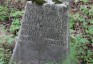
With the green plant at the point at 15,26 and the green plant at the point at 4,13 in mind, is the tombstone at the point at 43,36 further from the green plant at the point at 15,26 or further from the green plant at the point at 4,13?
the green plant at the point at 4,13

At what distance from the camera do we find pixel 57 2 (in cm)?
396

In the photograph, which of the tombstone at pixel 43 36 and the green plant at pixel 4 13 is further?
the green plant at pixel 4 13

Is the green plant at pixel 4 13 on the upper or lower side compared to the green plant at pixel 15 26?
upper

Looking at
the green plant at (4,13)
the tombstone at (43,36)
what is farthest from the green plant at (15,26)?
the tombstone at (43,36)

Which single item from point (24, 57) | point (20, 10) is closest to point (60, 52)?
point (24, 57)

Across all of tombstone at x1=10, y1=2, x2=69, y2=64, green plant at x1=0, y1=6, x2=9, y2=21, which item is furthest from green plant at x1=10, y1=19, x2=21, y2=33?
tombstone at x1=10, y1=2, x2=69, y2=64

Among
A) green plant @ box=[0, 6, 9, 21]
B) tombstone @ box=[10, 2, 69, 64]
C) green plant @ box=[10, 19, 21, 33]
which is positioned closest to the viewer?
tombstone @ box=[10, 2, 69, 64]

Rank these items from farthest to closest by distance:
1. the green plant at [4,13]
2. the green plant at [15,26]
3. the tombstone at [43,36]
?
the green plant at [4,13] < the green plant at [15,26] < the tombstone at [43,36]

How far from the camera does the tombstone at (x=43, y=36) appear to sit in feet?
13.0

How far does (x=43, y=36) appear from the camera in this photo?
13.4ft

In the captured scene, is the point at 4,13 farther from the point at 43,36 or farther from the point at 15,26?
the point at 43,36

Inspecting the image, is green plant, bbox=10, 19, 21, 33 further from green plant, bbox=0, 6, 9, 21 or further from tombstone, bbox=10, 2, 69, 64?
tombstone, bbox=10, 2, 69, 64

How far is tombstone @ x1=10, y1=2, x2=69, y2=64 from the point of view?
3.96 meters

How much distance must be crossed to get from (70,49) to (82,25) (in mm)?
1234
